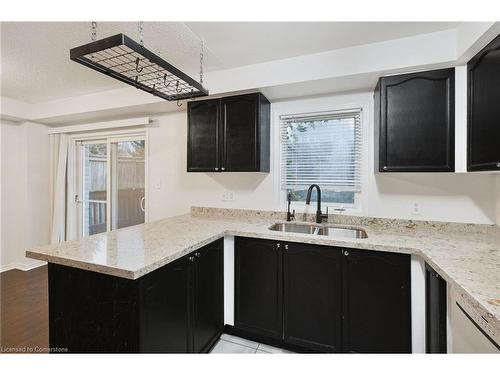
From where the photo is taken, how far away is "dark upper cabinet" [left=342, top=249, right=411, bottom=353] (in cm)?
156

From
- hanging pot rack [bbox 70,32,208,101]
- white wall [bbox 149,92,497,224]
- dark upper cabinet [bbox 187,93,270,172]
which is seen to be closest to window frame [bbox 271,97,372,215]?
white wall [bbox 149,92,497,224]

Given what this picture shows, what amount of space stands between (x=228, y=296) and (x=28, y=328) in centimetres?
180

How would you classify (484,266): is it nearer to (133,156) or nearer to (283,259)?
(283,259)

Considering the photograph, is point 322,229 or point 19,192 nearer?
point 322,229

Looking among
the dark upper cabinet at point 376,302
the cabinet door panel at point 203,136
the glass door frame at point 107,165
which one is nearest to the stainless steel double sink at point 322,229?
the dark upper cabinet at point 376,302

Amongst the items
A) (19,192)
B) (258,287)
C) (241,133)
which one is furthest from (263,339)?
(19,192)

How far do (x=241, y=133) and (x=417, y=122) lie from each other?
1442 mm

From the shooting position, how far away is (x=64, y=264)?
1272 millimetres

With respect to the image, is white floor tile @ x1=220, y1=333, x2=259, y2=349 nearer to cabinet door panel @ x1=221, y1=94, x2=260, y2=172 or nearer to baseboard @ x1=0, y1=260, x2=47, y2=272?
cabinet door panel @ x1=221, y1=94, x2=260, y2=172

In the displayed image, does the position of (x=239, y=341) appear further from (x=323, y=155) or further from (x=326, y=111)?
(x=326, y=111)

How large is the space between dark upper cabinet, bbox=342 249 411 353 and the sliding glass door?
2.74 meters

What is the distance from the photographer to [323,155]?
2.45 m

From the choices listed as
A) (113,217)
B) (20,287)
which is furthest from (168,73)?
(20,287)

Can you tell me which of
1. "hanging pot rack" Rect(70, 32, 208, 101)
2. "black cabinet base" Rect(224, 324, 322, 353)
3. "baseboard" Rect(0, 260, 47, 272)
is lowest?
"black cabinet base" Rect(224, 324, 322, 353)
